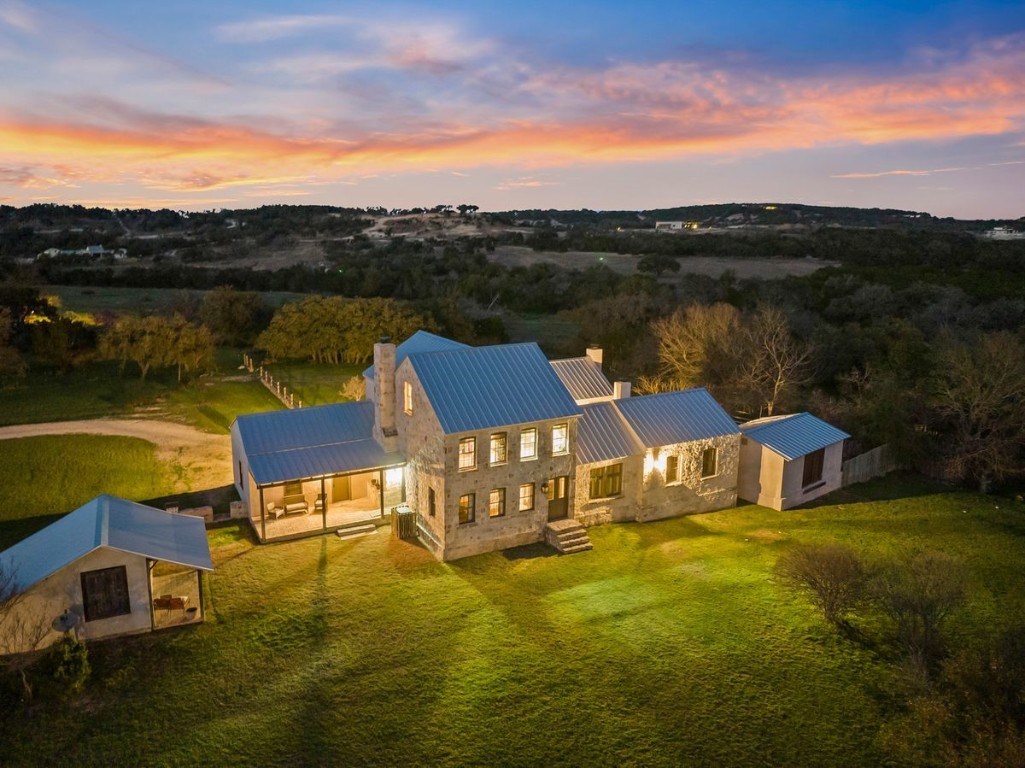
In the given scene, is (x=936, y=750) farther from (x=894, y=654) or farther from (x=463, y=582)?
(x=463, y=582)

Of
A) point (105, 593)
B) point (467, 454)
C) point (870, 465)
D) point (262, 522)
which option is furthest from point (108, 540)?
point (870, 465)

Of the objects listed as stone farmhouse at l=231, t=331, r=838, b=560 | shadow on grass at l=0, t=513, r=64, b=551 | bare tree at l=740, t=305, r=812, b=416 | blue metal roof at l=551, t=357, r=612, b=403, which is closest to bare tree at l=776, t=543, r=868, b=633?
stone farmhouse at l=231, t=331, r=838, b=560

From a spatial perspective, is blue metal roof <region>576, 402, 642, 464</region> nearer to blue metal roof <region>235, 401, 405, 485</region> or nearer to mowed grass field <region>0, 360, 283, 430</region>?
blue metal roof <region>235, 401, 405, 485</region>

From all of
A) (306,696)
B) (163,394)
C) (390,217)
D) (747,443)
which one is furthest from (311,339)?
(390,217)

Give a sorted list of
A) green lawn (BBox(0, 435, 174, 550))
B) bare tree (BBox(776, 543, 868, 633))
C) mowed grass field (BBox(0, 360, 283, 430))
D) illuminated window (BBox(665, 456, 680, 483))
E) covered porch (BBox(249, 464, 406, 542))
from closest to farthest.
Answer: bare tree (BBox(776, 543, 868, 633))
covered porch (BBox(249, 464, 406, 542))
illuminated window (BBox(665, 456, 680, 483))
green lawn (BBox(0, 435, 174, 550))
mowed grass field (BBox(0, 360, 283, 430))

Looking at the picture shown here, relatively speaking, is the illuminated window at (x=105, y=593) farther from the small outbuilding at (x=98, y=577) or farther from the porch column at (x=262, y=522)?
the porch column at (x=262, y=522)

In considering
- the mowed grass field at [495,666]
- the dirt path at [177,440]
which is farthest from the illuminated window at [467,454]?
the dirt path at [177,440]
